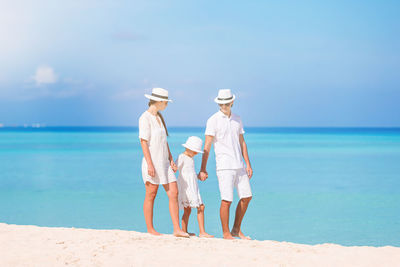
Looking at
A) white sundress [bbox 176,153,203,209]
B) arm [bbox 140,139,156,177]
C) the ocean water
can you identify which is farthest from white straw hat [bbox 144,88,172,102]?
the ocean water

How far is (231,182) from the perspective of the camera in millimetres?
5379

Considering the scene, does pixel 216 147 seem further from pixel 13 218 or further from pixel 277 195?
pixel 277 195

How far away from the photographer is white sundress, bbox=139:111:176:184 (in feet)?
17.0

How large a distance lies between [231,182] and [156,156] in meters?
0.88

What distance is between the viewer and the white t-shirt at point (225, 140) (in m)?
5.37

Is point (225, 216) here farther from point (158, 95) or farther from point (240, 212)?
point (158, 95)

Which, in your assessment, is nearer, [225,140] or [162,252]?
[162,252]

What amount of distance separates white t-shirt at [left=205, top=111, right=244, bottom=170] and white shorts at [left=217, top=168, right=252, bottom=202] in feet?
0.22

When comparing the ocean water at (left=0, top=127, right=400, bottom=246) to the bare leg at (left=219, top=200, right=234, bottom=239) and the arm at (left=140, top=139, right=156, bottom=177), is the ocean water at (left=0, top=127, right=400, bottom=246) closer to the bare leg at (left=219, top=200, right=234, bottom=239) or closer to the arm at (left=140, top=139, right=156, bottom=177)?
the bare leg at (left=219, top=200, right=234, bottom=239)

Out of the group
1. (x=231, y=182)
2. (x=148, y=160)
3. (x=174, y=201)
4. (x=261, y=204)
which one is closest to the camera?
(x=148, y=160)

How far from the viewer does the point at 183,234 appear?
16.8 feet

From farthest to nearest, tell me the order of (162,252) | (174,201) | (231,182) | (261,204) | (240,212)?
1. (261,204)
2. (240,212)
3. (231,182)
4. (174,201)
5. (162,252)

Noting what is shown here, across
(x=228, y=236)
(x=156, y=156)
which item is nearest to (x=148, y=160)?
(x=156, y=156)

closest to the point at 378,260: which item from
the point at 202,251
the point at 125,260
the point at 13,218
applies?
the point at 202,251
